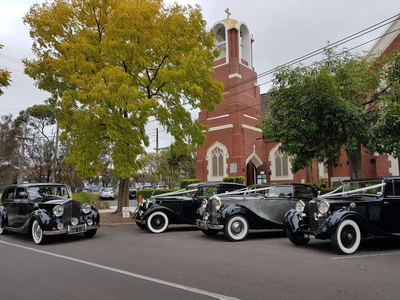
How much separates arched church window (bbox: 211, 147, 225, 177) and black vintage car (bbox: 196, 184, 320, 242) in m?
21.4

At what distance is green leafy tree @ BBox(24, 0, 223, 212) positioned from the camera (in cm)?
1237

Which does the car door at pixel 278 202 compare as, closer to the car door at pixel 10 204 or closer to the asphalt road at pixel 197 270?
the asphalt road at pixel 197 270

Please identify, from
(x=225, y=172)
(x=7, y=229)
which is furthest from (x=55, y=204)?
(x=225, y=172)

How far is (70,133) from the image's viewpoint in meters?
14.0

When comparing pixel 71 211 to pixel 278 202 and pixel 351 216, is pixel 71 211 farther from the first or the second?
pixel 351 216

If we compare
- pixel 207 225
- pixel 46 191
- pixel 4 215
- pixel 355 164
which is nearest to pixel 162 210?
pixel 207 225

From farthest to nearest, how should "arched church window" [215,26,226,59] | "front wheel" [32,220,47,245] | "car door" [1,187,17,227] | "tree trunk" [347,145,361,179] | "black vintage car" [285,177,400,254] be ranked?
"arched church window" [215,26,226,59] → "tree trunk" [347,145,361,179] → "car door" [1,187,17,227] → "front wheel" [32,220,47,245] → "black vintage car" [285,177,400,254]

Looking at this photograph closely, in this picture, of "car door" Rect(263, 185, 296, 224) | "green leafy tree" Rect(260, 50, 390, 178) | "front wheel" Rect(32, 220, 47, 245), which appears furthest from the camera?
"green leafy tree" Rect(260, 50, 390, 178)

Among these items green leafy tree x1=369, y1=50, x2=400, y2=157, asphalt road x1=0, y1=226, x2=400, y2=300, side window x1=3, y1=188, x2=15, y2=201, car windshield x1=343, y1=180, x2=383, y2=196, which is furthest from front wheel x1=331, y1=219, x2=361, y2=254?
side window x1=3, y1=188, x2=15, y2=201

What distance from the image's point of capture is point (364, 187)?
8.27 meters

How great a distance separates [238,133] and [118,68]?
19.6m

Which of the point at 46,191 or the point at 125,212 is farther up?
the point at 46,191

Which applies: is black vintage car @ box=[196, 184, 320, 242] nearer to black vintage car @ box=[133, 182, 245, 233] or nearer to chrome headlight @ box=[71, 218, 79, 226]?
black vintage car @ box=[133, 182, 245, 233]

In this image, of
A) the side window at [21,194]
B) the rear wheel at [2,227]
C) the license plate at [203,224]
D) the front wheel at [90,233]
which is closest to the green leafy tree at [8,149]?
the rear wheel at [2,227]
